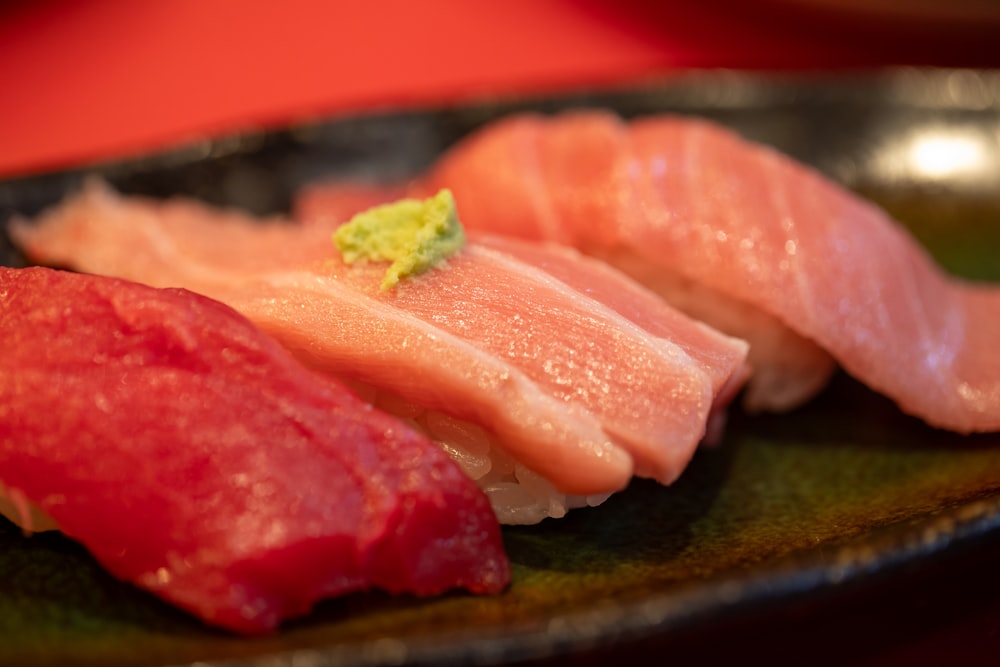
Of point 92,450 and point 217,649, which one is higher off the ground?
point 92,450

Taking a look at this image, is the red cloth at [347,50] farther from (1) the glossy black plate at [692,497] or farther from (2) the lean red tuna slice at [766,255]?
(2) the lean red tuna slice at [766,255]

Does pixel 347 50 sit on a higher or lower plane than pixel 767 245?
lower

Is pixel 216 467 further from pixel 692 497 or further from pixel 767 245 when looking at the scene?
pixel 767 245

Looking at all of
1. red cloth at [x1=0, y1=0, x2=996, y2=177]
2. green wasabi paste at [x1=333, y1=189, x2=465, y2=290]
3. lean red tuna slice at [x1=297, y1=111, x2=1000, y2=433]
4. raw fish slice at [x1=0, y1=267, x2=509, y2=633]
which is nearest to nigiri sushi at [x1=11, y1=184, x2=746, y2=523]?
green wasabi paste at [x1=333, y1=189, x2=465, y2=290]

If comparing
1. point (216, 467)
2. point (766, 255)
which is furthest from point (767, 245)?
point (216, 467)

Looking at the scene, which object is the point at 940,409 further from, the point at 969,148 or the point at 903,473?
the point at 969,148

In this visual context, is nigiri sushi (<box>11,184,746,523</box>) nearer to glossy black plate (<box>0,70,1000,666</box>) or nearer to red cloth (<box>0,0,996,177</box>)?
glossy black plate (<box>0,70,1000,666</box>)

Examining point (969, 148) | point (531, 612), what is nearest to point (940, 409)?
point (531, 612)
